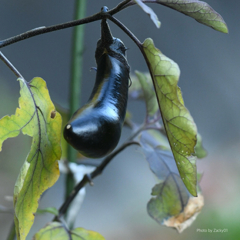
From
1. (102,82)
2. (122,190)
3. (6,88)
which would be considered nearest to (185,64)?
(122,190)

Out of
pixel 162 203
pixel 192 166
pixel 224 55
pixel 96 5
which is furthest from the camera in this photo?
pixel 224 55

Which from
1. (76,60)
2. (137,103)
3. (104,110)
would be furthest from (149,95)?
(137,103)

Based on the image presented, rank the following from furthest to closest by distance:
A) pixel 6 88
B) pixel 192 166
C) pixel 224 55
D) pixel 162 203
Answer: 1. pixel 224 55
2. pixel 6 88
3. pixel 162 203
4. pixel 192 166

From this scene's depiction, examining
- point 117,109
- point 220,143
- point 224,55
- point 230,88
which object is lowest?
point 220,143

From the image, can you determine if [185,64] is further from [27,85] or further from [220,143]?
[27,85]

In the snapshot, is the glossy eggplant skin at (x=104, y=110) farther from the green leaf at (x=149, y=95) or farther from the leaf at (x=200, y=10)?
the green leaf at (x=149, y=95)

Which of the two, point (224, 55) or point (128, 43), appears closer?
point (128, 43)

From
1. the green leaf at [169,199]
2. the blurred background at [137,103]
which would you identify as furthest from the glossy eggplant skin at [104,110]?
the blurred background at [137,103]

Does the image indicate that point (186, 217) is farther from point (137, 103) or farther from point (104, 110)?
point (137, 103)
